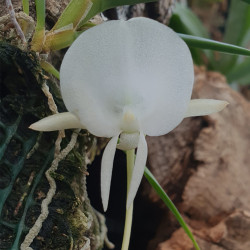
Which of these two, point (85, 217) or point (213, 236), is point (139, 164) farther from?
point (213, 236)

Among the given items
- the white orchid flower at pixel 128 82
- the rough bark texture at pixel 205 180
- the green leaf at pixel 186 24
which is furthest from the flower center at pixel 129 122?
the green leaf at pixel 186 24

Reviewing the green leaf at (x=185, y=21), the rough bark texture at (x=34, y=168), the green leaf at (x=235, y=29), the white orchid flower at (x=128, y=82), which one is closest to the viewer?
the white orchid flower at (x=128, y=82)

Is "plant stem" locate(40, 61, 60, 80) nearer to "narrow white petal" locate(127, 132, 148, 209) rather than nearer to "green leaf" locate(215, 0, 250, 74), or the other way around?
"narrow white petal" locate(127, 132, 148, 209)

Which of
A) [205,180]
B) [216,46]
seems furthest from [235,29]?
[216,46]

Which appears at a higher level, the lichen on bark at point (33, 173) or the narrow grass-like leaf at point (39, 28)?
the narrow grass-like leaf at point (39, 28)

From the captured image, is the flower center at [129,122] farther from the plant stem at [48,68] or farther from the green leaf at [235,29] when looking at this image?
→ the green leaf at [235,29]

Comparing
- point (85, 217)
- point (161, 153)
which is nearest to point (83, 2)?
point (85, 217)

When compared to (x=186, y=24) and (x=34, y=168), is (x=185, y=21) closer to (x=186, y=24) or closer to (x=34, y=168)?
(x=186, y=24)

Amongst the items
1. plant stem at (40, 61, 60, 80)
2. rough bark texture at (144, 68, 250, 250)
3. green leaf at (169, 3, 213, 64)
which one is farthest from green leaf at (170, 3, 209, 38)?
plant stem at (40, 61, 60, 80)
